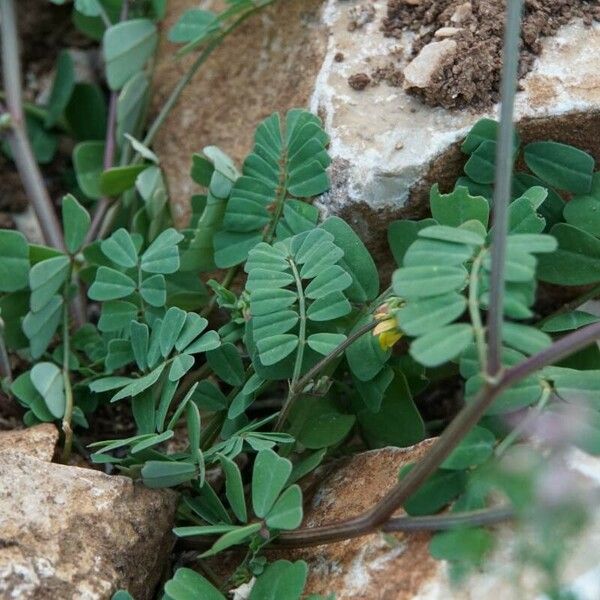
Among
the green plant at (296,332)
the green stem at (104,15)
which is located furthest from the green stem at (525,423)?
the green stem at (104,15)

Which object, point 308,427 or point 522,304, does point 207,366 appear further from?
point 522,304

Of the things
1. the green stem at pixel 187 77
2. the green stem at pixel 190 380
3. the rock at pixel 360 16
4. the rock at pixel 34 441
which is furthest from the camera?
the green stem at pixel 187 77

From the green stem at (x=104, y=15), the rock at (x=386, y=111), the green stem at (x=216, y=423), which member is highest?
the green stem at (x=104, y=15)

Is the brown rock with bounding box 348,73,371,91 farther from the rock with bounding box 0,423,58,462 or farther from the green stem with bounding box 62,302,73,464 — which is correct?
the rock with bounding box 0,423,58,462

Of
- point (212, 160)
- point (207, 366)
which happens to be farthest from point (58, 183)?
point (207, 366)

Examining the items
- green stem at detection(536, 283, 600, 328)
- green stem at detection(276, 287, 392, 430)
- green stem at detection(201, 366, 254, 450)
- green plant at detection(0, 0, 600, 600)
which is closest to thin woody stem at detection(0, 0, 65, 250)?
green plant at detection(0, 0, 600, 600)

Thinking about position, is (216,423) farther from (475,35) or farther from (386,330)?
(475,35)

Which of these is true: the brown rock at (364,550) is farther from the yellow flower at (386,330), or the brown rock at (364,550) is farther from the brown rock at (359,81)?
the brown rock at (359,81)
